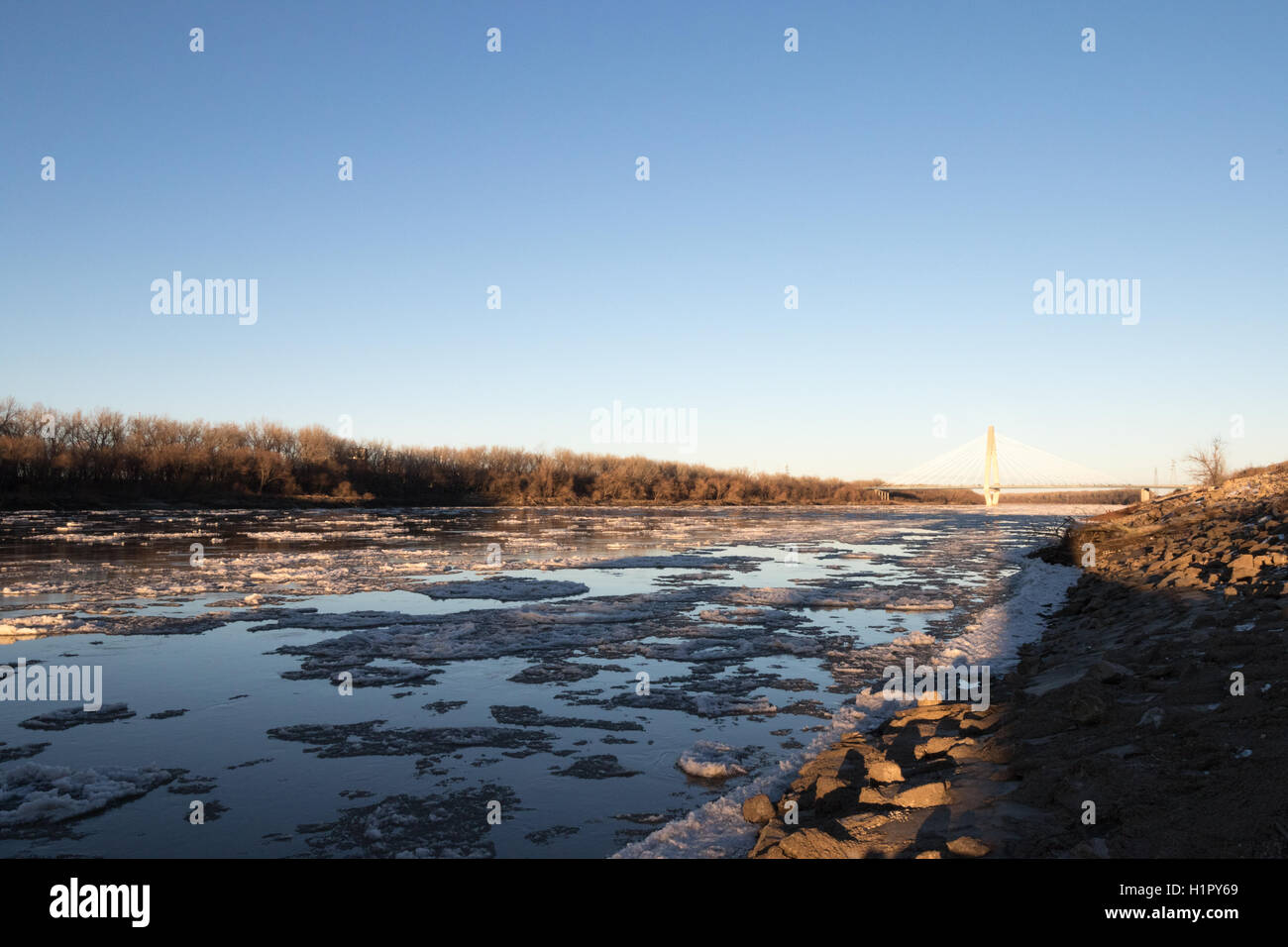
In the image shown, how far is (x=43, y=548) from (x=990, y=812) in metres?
27.3

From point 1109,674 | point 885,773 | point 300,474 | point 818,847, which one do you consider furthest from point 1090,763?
point 300,474

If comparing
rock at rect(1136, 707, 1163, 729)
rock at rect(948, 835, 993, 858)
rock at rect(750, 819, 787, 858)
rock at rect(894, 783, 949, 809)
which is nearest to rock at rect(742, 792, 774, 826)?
rock at rect(750, 819, 787, 858)

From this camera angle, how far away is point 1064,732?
5.50 meters

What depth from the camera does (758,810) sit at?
483 centimetres

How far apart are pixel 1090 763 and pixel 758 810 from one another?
197 centimetres

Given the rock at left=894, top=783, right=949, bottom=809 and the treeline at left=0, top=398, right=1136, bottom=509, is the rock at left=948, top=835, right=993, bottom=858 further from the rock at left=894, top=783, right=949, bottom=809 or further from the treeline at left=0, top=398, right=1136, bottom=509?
the treeline at left=0, top=398, right=1136, bottom=509

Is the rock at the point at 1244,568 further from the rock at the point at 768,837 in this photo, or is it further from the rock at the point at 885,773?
the rock at the point at 768,837

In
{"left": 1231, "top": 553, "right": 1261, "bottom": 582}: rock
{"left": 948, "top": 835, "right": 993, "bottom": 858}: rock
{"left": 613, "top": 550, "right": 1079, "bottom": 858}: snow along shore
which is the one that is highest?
{"left": 1231, "top": 553, "right": 1261, "bottom": 582}: rock

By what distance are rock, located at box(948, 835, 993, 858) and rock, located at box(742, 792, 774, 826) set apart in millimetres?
1230

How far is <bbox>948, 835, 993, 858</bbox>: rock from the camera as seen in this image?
3.76 m

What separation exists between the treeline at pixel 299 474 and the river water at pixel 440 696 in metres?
45.8

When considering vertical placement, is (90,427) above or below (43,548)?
above

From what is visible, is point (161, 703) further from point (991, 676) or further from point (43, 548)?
point (43, 548)
